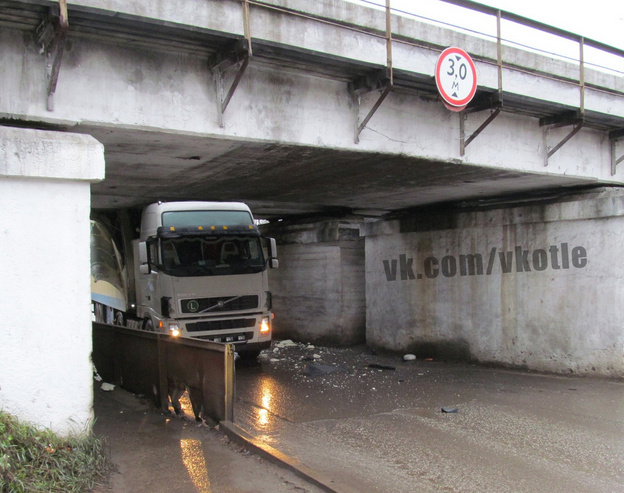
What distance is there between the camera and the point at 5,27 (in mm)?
5375

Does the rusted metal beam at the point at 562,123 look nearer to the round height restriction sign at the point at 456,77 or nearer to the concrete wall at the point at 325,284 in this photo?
the round height restriction sign at the point at 456,77

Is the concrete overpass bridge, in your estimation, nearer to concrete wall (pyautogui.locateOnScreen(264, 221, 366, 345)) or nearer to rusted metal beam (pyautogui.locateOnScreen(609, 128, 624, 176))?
rusted metal beam (pyautogui.locateOnScreen(609, 128, 624, 176))

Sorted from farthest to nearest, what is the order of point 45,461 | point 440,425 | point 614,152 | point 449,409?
point 614,152, point 449,409, point 440,425, point 45,461

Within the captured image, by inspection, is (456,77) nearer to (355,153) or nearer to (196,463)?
(355,153)

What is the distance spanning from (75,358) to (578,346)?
8.99 meters

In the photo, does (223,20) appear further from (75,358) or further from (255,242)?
(255,242)

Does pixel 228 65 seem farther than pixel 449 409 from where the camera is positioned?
No

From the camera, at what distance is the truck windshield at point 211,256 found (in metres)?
10.7

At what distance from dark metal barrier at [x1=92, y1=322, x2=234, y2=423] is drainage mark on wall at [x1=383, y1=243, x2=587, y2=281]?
731 centimetres

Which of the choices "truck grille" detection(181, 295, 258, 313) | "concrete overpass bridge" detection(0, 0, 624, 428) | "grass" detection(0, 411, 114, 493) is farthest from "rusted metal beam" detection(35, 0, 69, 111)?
"truck grille" detection(181, 295, 258, 313)

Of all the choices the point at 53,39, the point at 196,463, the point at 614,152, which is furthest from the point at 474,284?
the point at 53,39

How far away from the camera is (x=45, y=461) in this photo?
4.41 metres

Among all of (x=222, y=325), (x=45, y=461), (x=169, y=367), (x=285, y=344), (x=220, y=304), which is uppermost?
(x=220, y=304)

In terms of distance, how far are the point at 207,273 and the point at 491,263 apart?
6035 millimetres
